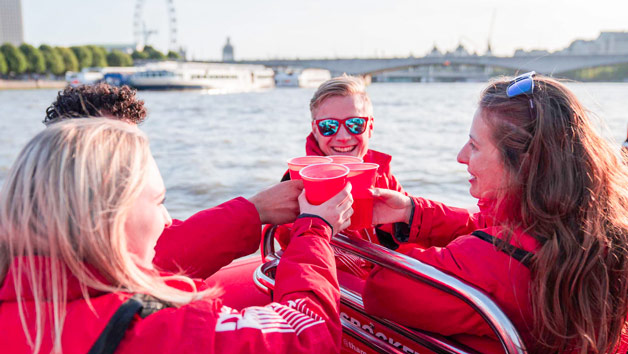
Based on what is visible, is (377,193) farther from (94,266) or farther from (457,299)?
(94,266)

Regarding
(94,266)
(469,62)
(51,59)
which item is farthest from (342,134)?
(51,59)

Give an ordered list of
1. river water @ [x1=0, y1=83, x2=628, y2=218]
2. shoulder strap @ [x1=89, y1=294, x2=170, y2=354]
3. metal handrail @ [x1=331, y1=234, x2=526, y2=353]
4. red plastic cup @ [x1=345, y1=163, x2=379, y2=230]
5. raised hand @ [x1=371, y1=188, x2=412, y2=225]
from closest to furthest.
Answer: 1. shoulder strap @ [x1=89, y1=294, x2=170, y2=354]
2. metal handrail @ [x1=331, y1=234, x2=526, y2=353]
3. red plastic cup @ [x1=345, y1=163, x2=379, y2=230]
4. raised hand @ [x1=371, y1=188, x2=412, y2=225]
5. river water @ [x1=0, y1=83, x2=628, y2=218]

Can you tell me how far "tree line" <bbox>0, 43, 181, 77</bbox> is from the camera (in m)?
50.3

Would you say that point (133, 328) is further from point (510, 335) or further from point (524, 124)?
point (524, 124)

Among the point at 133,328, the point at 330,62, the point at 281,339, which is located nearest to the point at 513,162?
the point at 281,339

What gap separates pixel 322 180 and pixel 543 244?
0.52m

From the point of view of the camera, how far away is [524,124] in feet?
4.25

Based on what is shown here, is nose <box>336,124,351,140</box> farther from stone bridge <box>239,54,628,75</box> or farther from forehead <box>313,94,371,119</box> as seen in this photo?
stone bridge <box>239,54,628,75</box>

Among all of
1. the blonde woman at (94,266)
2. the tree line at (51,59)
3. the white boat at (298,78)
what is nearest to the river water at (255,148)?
the blonde woman at (94,266)

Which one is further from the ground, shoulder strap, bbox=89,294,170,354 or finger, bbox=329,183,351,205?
finger, bbox=329,183,351,205

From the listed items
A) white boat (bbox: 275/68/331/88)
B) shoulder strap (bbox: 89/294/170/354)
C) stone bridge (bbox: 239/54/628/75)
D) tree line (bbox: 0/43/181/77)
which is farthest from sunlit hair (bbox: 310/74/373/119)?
white boat (bbox: 275/68/331/88)

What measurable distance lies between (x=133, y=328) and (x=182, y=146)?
11426mm

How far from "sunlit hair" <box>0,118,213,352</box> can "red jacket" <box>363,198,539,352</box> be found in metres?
0.68

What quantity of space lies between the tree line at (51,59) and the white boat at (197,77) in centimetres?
848
